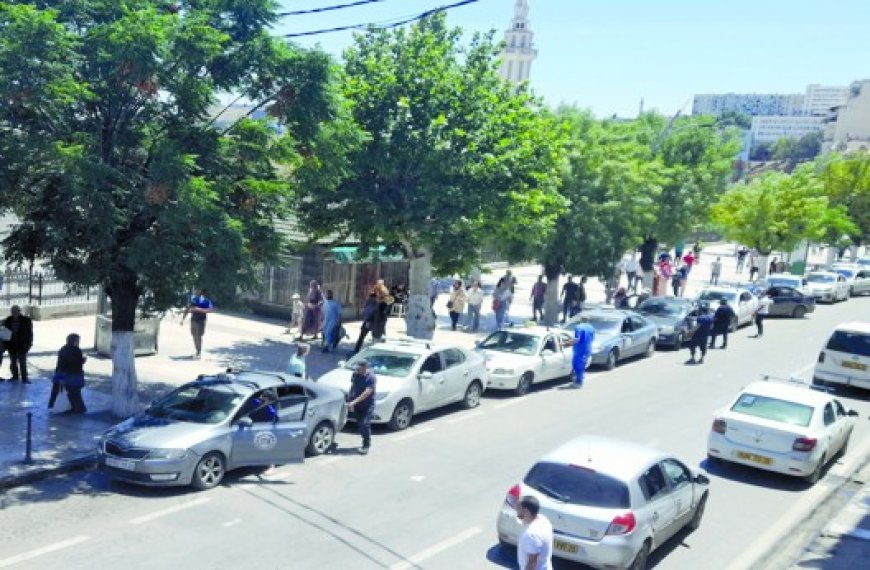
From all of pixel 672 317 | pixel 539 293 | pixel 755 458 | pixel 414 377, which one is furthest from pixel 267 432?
pixel 539 293

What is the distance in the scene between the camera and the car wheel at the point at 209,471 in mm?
12045

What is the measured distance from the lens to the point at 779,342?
28953 mm

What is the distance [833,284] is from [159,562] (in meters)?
37.5

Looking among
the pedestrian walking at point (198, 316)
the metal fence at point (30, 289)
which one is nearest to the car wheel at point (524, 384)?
the pedestrian walking at point (198, 316)

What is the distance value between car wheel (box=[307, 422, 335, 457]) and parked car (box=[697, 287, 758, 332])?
19251 millimetres

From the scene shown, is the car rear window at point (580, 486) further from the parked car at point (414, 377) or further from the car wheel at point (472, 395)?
the car wheel at point (472, 395)

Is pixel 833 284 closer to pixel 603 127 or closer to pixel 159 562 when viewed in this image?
pixel 603 127

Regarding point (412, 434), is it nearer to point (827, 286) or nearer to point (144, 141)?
point (144, 141)

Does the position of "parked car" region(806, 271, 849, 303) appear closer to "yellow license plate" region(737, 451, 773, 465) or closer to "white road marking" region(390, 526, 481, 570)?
"yellow license plate" region(737, 451, 773, 465)

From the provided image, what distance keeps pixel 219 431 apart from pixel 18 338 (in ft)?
22.0

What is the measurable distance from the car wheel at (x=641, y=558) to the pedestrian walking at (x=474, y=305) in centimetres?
1777

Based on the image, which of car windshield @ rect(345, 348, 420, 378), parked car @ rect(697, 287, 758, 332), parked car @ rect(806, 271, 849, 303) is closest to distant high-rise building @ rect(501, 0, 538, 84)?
parked car @ rect(806, 271, 849, 303)

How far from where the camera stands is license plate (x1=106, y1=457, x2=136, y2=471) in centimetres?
1169

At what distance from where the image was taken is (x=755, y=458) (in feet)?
46.2
